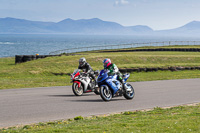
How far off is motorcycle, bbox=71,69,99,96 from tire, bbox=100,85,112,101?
4.35 feet

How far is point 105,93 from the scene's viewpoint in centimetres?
1216

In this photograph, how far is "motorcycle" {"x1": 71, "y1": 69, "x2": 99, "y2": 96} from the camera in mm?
13430

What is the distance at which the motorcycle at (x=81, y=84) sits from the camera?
529 inches

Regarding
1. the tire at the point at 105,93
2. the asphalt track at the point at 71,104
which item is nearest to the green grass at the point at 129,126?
the asphalt track at the point at 71,104

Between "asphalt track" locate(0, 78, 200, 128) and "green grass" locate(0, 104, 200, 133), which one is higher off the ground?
"green grass" locate(0, 104, 200, 133)

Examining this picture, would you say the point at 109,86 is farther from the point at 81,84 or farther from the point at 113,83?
the point at 81,84

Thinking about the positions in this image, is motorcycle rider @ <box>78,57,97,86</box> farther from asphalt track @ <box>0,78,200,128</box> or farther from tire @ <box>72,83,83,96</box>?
asphalt track @ <box>0,78,200,128</box>

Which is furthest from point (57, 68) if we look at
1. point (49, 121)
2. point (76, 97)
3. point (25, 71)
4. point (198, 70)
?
point (49, 121)

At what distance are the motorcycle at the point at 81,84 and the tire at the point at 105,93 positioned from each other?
1.32 m

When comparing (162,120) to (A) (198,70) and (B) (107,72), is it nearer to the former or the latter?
(B) (107,72)

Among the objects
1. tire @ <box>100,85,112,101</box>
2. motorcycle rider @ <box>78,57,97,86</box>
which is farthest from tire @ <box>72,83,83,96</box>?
tire @ <box>100,85,112,101</box>

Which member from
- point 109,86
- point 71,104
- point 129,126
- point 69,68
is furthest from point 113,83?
point 69,68

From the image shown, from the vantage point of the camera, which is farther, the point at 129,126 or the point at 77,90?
the point at 77,90

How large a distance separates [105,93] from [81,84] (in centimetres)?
175
